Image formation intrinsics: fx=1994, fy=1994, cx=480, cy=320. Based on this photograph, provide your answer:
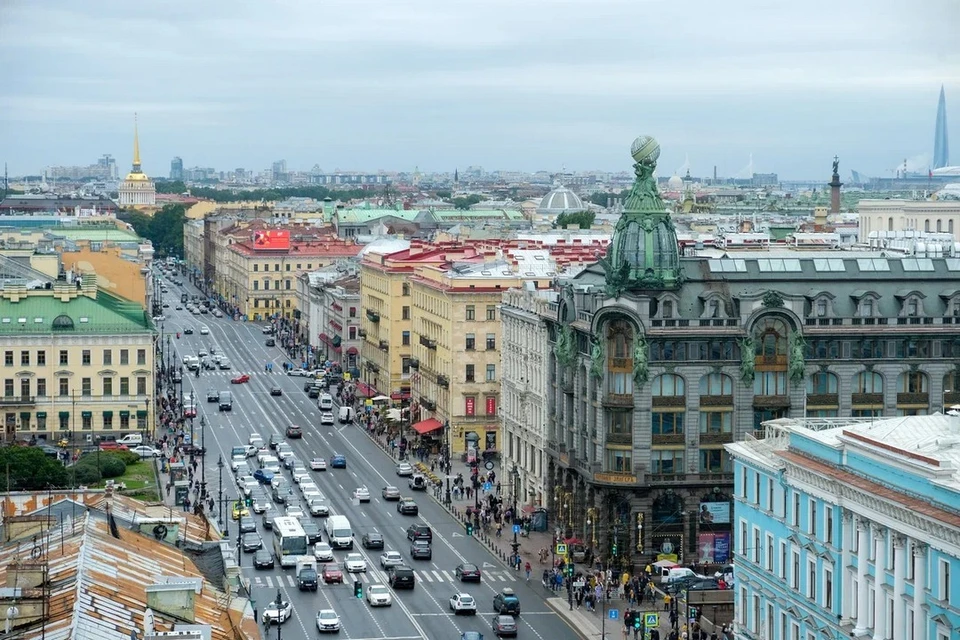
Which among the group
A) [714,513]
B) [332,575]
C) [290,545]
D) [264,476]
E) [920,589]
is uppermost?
[920,589]

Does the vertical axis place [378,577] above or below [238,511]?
below

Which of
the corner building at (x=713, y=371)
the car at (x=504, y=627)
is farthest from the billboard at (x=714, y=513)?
the car at (x=504, y=627)

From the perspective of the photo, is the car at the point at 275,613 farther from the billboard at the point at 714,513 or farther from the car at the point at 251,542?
the billboard at the point at 714,513

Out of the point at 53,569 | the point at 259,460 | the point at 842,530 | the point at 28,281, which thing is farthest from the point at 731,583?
the point at 28,281

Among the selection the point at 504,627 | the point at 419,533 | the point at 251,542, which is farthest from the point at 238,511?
the point at 504,627

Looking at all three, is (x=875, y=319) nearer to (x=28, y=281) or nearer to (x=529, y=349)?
(x=529, y=349)

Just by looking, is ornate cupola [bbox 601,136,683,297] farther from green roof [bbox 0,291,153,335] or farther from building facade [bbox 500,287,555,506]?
green roof [bbox 0,291,153,335]

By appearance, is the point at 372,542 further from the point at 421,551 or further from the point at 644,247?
the point at 644,247
